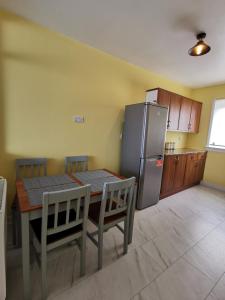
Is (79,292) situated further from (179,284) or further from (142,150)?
(142,150)

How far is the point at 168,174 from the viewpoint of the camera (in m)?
3.21

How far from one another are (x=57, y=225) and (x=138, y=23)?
7.89 ft

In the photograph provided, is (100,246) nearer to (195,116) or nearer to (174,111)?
(174,111)

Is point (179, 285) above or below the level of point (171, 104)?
below

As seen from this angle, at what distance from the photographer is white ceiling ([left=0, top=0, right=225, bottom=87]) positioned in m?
1.64

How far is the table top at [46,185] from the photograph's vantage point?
1.32 meters

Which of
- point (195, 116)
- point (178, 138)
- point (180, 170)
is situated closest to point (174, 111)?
point (195, 116)

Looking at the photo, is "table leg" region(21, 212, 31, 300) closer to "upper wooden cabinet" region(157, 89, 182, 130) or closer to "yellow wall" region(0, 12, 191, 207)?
"yellow wall" region(0, 12, 191, 207)

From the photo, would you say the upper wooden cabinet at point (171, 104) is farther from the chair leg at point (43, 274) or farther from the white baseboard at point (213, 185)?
the chair leg at point (43, 274)

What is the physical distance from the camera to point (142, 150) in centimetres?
262

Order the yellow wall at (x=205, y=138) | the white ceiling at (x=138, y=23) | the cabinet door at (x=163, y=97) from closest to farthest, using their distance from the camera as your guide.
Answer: the white ceiling at (x=138, y=23) < the cabinet door at (x=163, y=97) < the yellow wall at (x=205, y=138)

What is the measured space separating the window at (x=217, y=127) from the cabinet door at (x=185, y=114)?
731 millimetres

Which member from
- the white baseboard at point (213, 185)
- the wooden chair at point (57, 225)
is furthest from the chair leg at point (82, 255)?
the white baseboard at point (213, 185)

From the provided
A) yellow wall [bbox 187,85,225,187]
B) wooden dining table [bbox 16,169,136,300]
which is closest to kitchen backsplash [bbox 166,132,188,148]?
yellow wall [bbox 187,85,225,187]
